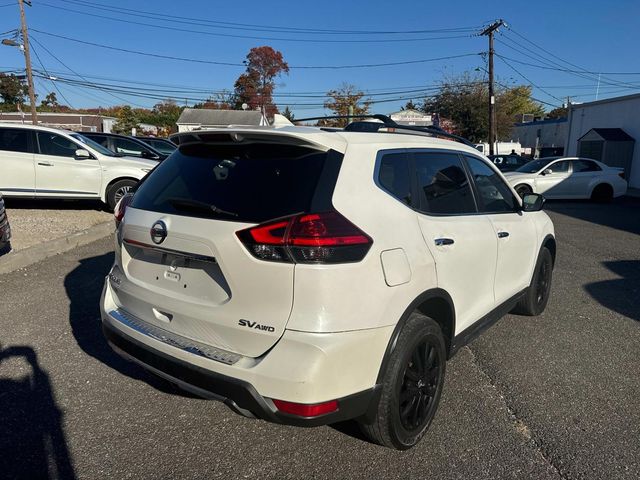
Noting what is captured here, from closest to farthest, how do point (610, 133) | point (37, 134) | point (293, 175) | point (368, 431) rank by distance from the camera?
point (293, 175), point (368, 431), point (37, 134), point (610, 133)

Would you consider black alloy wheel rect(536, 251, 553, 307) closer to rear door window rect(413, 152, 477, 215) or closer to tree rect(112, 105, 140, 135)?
rear door window rect(413, 152, 477, 215)

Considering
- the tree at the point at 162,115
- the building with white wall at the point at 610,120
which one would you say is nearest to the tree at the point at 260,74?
the tree at the point at 162,115

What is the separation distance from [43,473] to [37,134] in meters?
8.35

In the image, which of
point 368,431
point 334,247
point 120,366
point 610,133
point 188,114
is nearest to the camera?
point 334,247

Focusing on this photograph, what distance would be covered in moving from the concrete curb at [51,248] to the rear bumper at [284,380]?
180 inches

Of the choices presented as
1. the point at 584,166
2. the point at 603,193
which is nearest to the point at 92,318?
the point at 584,166

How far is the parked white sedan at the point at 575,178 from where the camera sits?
1490cm

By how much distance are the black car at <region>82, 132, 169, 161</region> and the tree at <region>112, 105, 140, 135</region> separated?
188 feet

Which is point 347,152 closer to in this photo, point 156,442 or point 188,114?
point 156,442

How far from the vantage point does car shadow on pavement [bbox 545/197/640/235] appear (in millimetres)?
10975

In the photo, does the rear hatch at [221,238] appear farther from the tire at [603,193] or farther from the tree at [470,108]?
the tree at [470,108]

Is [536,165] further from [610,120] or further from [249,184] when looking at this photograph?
[249,184]

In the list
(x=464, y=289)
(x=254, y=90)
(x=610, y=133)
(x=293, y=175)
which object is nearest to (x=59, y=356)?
(x=293, y=175)

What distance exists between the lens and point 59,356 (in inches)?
143
